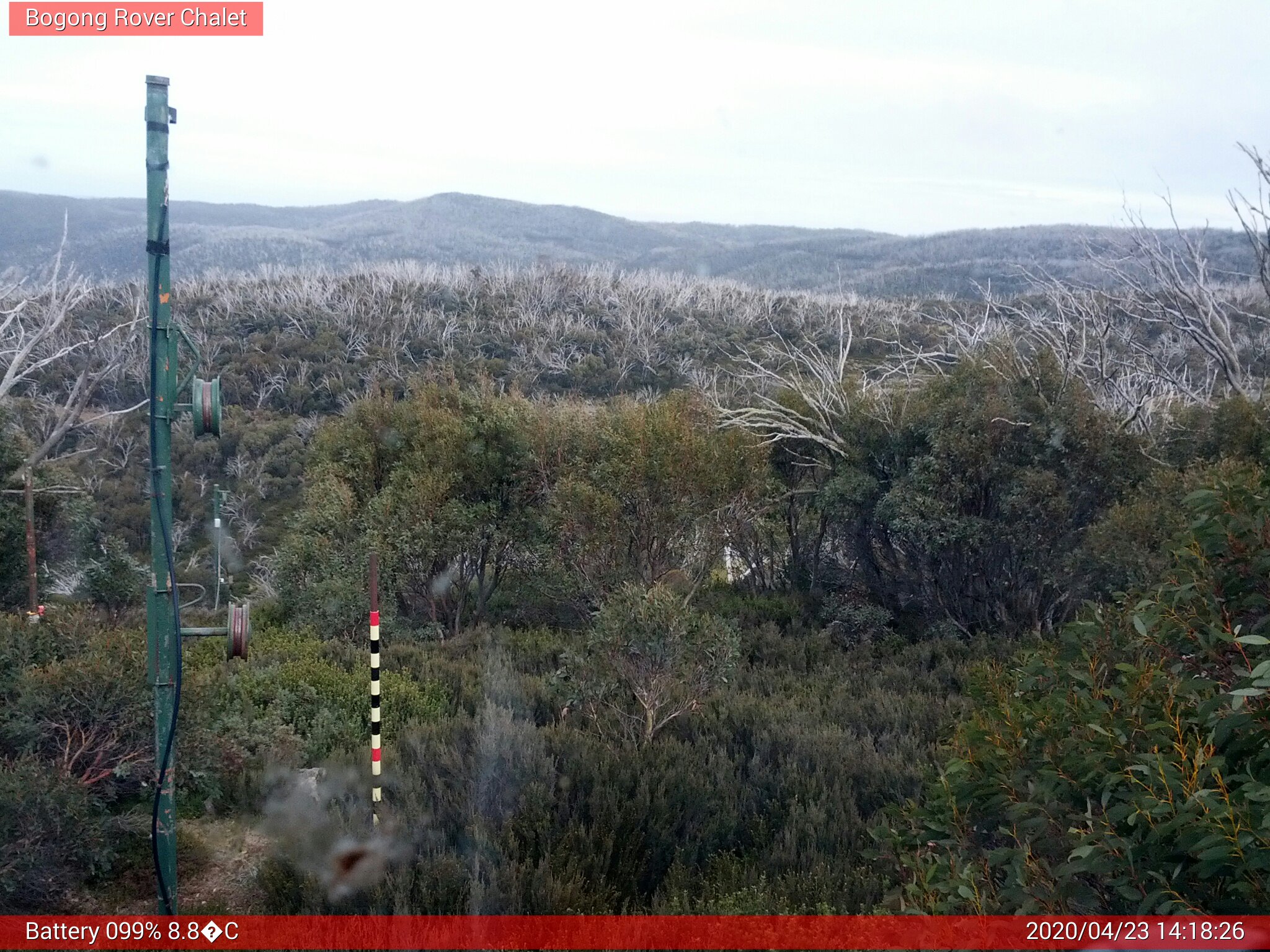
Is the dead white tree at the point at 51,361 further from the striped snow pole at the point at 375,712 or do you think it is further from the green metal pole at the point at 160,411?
the striped snow pole at the point at 375,712

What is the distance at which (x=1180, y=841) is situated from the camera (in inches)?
90.3

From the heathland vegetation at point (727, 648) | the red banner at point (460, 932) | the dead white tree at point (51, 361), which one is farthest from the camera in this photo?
the dead white tree at point (51, 361)

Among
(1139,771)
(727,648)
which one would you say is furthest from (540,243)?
(1139,771)

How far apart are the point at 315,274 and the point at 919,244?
4336 centimetres

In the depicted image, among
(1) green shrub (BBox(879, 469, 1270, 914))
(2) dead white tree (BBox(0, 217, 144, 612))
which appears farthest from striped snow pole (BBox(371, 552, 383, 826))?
(1) green shrub (BBox(879, 469, 1270, 914))

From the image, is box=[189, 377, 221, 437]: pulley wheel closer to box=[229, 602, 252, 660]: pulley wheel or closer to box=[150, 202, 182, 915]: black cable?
box=[150, 202, 182, 915]: black cable

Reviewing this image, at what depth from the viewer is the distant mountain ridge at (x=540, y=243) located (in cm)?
3127

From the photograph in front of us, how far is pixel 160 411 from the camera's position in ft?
13.1

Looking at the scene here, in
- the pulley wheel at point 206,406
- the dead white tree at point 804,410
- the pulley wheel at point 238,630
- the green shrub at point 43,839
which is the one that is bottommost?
the green shrub at point 43,839

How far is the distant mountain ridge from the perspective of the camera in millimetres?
31266

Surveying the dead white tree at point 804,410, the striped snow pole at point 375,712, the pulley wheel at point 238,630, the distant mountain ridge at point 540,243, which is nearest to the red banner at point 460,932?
the striped snow pole at point 375,712

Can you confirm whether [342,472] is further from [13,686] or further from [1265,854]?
[1265,854]

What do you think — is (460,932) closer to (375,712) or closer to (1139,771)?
(375,712)

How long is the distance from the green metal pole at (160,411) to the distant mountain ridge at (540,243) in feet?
63.2
